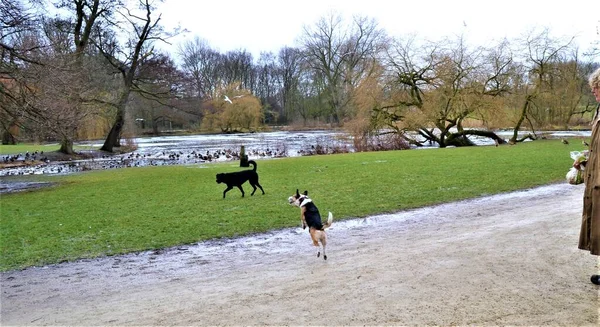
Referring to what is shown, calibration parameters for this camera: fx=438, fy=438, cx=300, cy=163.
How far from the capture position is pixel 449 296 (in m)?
4.05

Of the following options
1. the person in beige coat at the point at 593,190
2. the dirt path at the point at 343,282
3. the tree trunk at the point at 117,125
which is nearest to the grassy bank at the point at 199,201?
the dirt path at the point at 343,282

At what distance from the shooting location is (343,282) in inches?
181

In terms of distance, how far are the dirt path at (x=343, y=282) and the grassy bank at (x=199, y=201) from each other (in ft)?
2.94

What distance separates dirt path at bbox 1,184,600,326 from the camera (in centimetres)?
380

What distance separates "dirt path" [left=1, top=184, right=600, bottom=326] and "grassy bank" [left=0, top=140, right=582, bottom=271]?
897 mm

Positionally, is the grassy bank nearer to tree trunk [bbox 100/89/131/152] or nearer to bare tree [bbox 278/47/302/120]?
tree trunk [bbox 100/89/131/152]

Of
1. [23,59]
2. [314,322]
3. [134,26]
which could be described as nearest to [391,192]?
[314,322]

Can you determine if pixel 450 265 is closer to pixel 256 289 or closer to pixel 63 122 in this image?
pixel 256 289

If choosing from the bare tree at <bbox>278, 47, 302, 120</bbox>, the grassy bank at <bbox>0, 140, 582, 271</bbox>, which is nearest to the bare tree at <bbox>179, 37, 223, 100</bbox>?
the bare tree at <bbox>278, 47, 302, 120</bbox>

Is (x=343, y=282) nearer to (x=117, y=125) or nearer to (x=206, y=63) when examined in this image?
(x=117, y=125)

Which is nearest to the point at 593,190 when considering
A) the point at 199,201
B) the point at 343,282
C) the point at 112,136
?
the point at 343,282

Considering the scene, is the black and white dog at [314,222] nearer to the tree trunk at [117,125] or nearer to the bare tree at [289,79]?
the tree trunk at [117,125]

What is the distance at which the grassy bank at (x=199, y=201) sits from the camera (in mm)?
7109

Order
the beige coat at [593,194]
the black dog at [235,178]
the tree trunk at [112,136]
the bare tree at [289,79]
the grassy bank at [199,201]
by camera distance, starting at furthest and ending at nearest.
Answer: the bare tree at [289,79] → the tree trunk at [112,136] → the black dog at [235,178] → the grassy bank at [199,201] → the beige coat at [593,194]
